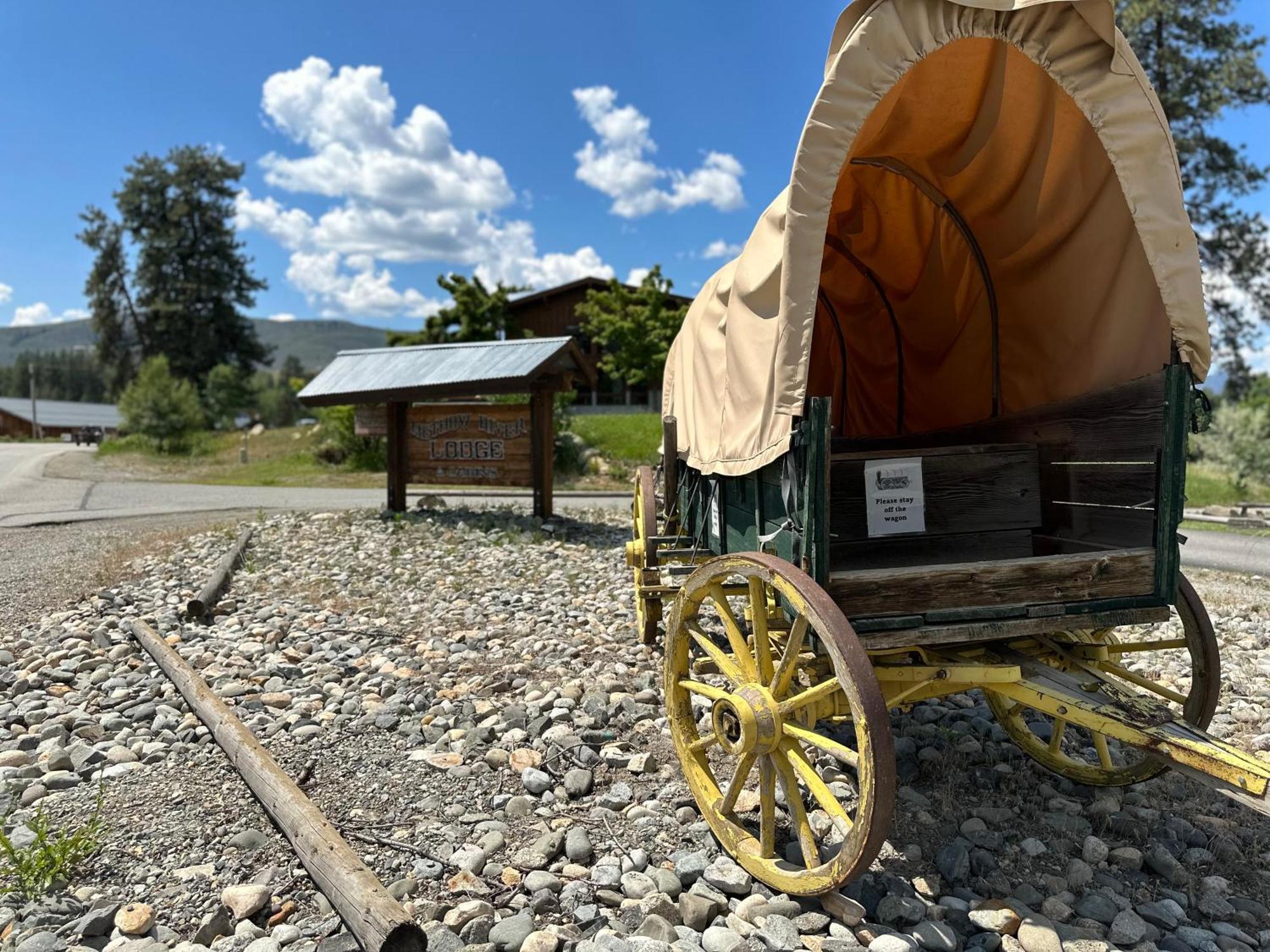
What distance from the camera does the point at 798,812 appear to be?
2.71m

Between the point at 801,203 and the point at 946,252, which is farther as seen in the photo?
the point at 946,252

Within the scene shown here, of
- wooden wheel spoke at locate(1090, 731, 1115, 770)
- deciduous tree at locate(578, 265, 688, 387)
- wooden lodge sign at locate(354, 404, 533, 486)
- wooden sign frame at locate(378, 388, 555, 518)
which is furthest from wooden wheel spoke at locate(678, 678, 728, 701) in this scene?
deciduous tree at locate(578, 265, 688, 387)

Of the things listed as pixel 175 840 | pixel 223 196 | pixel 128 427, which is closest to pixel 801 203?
pixel 175 840

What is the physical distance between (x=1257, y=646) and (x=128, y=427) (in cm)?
3338

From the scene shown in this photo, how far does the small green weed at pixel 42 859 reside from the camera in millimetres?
2863

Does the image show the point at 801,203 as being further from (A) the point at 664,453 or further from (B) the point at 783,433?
(A) the point at 664,453

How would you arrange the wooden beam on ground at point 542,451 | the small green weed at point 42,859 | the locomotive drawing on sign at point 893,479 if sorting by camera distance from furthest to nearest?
the wooden beam on ground at point 542,451, the locomotive drawing on sign at point 893,479, the small green weed at point 42,859

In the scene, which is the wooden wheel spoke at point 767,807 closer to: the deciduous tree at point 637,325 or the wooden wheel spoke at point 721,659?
the wooden wheel spoke at point 721,659

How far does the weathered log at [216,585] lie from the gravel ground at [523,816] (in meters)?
0.27

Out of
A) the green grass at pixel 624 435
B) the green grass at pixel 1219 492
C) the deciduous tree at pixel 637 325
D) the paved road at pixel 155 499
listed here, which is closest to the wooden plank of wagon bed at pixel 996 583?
the paved road at pixel 155 499

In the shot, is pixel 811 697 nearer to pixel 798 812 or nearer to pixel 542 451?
pixel 798 812

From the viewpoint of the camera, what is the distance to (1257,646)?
5738mm

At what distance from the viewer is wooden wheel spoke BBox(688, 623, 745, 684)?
120 inches

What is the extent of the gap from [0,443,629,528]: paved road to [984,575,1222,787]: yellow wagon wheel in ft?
33.7
